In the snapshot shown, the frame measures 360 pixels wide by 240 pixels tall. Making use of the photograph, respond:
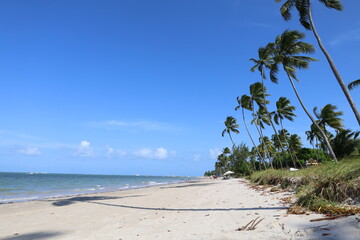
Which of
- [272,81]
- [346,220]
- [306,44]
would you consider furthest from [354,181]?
[272,81]

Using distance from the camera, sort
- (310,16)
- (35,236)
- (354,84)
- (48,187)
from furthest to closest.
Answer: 1. (48,187)
2. (354,84)
3. (310,16)
4. (35,236)

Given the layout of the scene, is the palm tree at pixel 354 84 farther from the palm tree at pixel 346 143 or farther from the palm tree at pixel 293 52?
the palm tree at pixel 346 143

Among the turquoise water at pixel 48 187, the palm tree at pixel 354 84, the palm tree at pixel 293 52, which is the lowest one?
the turquoise water at pixel 48 187

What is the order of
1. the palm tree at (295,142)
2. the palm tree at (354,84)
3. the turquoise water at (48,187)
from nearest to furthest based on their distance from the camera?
the palm tree at (354,84)
the turquoise water at (48,187)
the palm tree at (295,142)

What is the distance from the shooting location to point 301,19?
13.1m

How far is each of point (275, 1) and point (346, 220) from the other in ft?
42.6

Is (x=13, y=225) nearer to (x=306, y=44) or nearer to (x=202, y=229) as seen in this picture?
(x=202, y=229)

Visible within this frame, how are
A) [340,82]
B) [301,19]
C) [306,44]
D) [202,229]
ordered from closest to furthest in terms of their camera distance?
[202,229]
[340,82]
[301,19]
[306,44]

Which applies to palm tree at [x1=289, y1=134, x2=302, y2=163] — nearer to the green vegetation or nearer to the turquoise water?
the green vegetation

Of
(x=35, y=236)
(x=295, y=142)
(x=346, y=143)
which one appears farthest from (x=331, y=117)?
(x=35, y=236)

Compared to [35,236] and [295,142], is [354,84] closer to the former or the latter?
[35,236]

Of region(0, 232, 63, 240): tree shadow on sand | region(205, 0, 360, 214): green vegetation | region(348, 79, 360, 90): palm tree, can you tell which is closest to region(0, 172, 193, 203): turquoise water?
region(0, 232, 63, 240): tree shadow on sand

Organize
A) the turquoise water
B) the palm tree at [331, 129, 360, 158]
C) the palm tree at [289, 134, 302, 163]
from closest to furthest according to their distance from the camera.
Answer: the turquoise water, the palm tree at [331, 129, 360, 158], the palm tree at [289, 134, 302, 163]

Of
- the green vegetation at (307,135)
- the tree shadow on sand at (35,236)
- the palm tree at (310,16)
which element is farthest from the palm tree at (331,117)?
the tree shadow on sand at (35,236)
